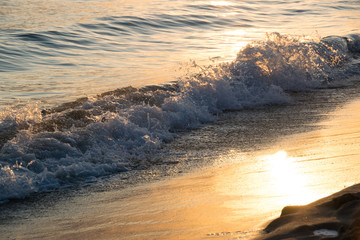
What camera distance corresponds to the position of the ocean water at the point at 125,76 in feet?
17.9

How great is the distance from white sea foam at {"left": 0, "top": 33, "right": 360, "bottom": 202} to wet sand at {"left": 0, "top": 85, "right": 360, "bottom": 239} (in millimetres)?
571

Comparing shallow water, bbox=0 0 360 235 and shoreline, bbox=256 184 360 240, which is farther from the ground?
shoreline, bbox=256 184 360 240

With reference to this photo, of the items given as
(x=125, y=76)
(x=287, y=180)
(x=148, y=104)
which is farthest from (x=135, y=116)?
(x=125, y=76)

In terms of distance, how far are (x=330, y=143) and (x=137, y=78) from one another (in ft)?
15.6

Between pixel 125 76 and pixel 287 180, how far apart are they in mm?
5900

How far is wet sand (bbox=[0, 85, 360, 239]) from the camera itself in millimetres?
3523

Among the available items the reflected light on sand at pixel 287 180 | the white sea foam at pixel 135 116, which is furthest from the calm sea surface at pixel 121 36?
the reflected light on sand at pixel 287 180

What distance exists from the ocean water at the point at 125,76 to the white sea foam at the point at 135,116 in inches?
0.7

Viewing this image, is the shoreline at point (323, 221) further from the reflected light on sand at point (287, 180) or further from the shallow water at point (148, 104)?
the reflected light on sand at point (287, 180)

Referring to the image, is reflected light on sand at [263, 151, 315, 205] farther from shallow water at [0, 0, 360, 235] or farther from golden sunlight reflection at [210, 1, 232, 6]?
golden sunlight reflection at [210, 1, 232, 6]

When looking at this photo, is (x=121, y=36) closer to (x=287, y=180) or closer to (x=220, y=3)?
(x=220, y=3)

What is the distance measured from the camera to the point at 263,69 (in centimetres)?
984

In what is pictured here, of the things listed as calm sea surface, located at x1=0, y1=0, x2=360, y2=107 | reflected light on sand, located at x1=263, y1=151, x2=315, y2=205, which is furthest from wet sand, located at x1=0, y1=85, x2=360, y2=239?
calm sea surface, located at x1=0, y1=0, x2=360, y2=107

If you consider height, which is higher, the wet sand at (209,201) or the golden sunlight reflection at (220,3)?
the golden sunlight reflection at (220,3)
